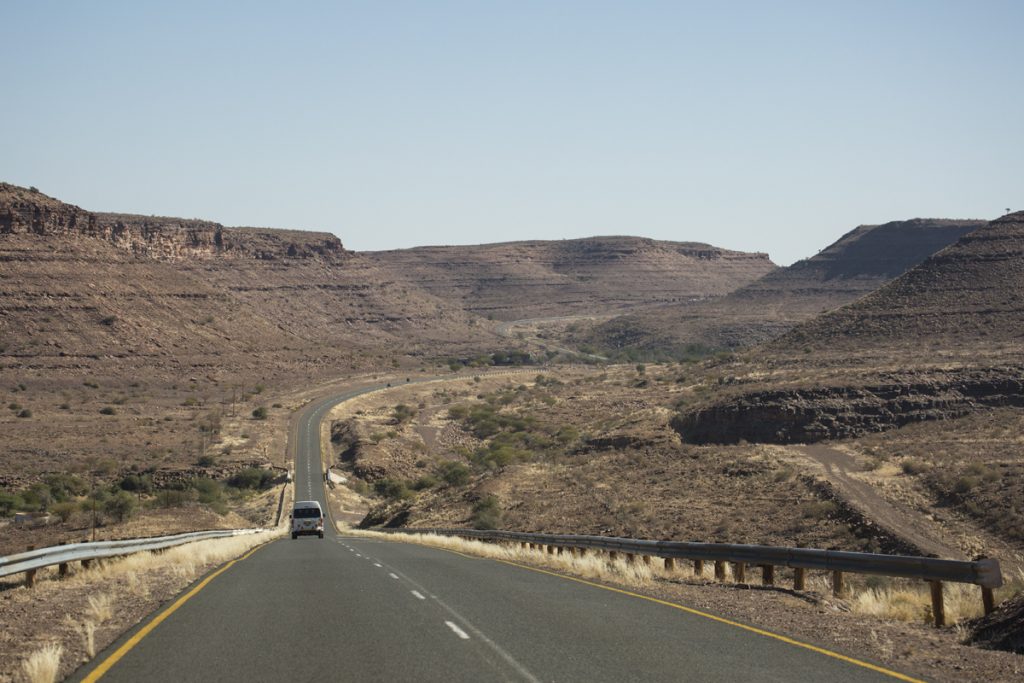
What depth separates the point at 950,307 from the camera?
81.1 meters

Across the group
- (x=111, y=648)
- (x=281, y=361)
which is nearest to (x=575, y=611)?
(x=111, y=648)

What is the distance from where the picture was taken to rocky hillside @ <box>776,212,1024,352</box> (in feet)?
248

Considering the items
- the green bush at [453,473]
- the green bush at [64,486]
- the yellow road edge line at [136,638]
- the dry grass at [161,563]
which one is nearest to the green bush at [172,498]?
the green bush at [64,486]

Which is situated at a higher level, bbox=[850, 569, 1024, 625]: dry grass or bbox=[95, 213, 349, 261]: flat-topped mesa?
bbox=[95, 213, 349, 261]: flat-topped mesa

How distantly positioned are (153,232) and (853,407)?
126 metres

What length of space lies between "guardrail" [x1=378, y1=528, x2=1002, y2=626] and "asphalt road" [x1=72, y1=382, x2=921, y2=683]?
236 cm

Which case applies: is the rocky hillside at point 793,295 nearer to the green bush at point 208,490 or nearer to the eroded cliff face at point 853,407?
the eroded cliff face at point 853,407

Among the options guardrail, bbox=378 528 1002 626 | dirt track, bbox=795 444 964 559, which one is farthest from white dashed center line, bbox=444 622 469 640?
dirt track, bbox=795 444 964 559

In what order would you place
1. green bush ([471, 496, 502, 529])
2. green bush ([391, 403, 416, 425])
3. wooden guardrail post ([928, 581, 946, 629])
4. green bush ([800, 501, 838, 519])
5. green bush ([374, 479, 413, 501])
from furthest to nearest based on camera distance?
green bush ([391, 403, 416, 425]), green bush ([374, 479, 413, 501]), green bush ([471, 496, 502, 529]), green bush ([800, 501, 838, 519]), wooden guardrail post ([928, 581, 946, 629])

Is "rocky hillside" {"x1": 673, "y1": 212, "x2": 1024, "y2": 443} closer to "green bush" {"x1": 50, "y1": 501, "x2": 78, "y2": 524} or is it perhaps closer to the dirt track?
the dirt track

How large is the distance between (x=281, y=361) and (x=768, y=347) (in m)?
61.0

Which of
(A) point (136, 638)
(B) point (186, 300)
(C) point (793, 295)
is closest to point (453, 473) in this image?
(A) point (136, 638)

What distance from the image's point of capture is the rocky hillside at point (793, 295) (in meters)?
161

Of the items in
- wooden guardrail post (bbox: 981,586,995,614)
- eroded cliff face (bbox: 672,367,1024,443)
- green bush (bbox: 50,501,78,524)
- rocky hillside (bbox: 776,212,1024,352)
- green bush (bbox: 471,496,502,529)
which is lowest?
green bush (bbox: 50,501,78,524)
